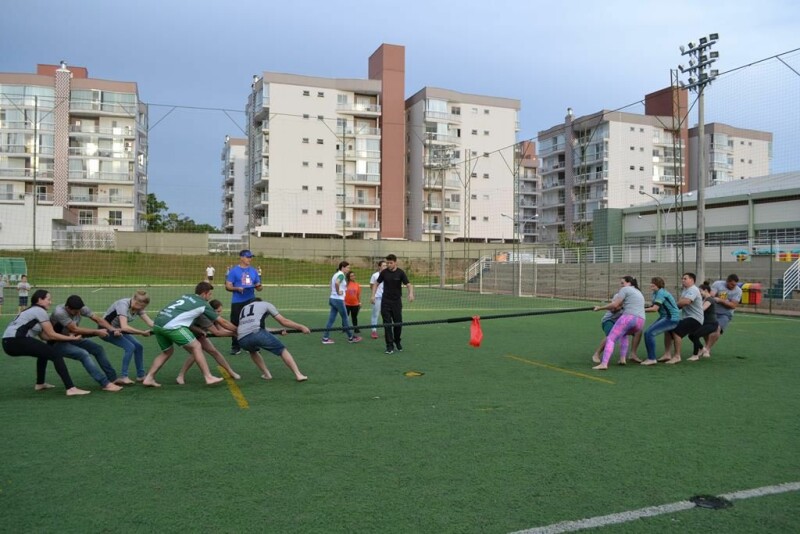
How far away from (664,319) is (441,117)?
5201 cm

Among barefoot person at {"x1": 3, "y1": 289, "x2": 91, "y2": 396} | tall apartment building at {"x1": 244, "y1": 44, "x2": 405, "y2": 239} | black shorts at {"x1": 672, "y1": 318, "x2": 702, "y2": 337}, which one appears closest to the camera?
barefoot person at {"x1": 3, "y1": 289, "x2": 91, "y2": 396}

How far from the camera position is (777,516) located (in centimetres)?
419

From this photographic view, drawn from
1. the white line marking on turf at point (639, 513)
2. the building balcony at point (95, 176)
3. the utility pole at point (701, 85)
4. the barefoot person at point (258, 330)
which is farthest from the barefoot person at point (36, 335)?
the building balcony at point (95, 176)

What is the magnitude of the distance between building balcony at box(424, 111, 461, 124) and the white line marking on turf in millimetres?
57358

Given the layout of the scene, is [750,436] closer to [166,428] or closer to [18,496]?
[166,428]

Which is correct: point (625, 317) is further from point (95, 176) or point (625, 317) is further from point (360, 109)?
point (95, 176)

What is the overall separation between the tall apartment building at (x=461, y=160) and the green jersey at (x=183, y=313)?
51.5m

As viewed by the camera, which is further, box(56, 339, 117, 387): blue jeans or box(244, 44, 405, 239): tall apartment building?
box(244, 44, 405, 239): tall apartment building

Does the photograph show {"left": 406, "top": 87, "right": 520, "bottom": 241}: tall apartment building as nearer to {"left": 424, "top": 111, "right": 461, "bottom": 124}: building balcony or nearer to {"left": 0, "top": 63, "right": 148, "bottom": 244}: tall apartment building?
{"left": 424, "top": 111, "right": 461, "bottom": 124}: building balcony

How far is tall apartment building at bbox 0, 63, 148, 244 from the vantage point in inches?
2162

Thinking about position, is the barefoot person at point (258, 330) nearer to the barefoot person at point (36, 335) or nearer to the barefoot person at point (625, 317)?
the barefoot person at point (36, 335)

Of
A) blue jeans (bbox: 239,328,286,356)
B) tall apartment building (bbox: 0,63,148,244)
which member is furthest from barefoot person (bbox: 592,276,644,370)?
tall apartment building (bbox: 0,63,148,244)

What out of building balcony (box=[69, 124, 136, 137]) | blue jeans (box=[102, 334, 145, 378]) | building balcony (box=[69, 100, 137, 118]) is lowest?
blue jeans (box=[102, 334, 145, 378])

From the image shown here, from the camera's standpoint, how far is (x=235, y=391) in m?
8.23
